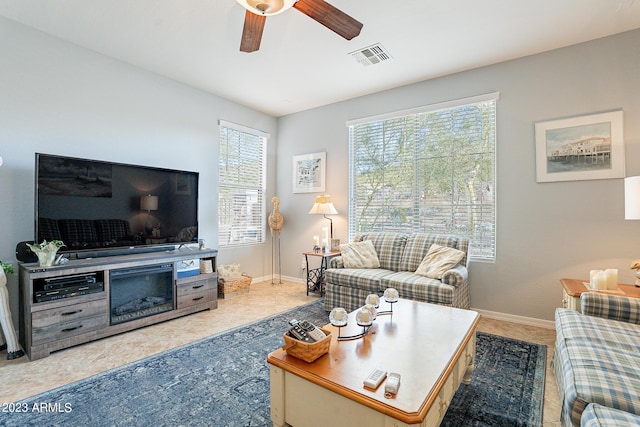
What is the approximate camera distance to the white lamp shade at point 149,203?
3.26 metres

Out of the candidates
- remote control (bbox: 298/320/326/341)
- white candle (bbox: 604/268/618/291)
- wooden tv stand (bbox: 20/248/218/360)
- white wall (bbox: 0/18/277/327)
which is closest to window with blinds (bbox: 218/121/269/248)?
white wall (bbox: 0/18/277/327)

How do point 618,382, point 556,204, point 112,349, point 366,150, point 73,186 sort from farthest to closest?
point 366,150
point 556,204
point 73,186
point 112,349
point 618,382

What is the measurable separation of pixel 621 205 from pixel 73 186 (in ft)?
16.6

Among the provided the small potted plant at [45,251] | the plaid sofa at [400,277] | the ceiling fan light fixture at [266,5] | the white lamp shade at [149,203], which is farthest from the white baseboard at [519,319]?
the small potted plant at [45,251]

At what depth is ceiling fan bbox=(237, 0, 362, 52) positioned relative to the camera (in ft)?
5.92

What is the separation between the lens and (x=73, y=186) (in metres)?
2.78

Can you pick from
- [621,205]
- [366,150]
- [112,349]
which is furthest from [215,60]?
[621,205]

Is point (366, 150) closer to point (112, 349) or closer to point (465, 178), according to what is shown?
point (465, 178)

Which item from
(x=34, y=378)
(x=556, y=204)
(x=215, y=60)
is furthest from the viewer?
(x=215, y=60)

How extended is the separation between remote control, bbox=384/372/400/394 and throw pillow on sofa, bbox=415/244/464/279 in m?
1.91

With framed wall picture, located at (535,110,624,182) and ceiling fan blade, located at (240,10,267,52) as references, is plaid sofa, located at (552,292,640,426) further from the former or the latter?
ceiling fan blade, located at (240,10,267,52)

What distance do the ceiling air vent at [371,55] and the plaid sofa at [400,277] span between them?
6.67ft

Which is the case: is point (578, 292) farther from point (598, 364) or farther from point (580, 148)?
point (580, 148)

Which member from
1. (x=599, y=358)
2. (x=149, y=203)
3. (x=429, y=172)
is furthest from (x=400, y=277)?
(x=149, y=203)
